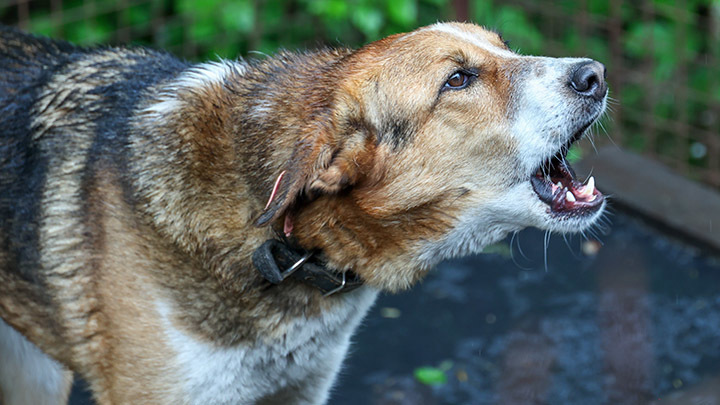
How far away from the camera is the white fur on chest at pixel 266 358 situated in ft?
10.8

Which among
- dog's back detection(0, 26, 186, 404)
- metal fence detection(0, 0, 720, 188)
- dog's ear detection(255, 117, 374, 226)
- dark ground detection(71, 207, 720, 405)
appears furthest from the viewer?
metal fence detection(0, 0, 720, 188)

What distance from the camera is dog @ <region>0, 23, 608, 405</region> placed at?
10.5 ft

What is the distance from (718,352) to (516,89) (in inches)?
91.2

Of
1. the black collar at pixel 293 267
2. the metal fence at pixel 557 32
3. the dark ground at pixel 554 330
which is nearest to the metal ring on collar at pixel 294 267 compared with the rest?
the black collar at pixel 293 267

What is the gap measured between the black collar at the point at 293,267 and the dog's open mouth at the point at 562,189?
707 millimetres

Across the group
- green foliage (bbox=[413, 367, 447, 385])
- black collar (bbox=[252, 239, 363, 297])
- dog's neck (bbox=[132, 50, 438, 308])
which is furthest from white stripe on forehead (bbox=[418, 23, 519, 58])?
green foliage (bbox=[413, 367, 447, 385])

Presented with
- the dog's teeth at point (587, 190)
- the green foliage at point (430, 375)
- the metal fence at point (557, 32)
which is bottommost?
→ the green foliage at point (430, 375)

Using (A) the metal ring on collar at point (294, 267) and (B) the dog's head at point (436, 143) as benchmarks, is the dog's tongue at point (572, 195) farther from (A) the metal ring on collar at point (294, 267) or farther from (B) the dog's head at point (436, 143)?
(A) the metal ring on collar at point (294, 267)

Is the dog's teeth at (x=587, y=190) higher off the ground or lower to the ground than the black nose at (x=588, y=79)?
lower

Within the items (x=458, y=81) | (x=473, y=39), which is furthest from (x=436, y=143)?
(x=473, y=39)

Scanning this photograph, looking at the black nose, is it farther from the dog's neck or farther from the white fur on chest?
the white fur on chest

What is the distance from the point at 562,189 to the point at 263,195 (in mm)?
1029

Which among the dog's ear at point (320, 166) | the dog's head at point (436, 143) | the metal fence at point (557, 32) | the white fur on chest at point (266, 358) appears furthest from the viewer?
the metal fence at point (557, 32)

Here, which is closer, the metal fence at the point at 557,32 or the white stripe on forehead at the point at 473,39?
the white stripe on forehead at the point at 473,39
